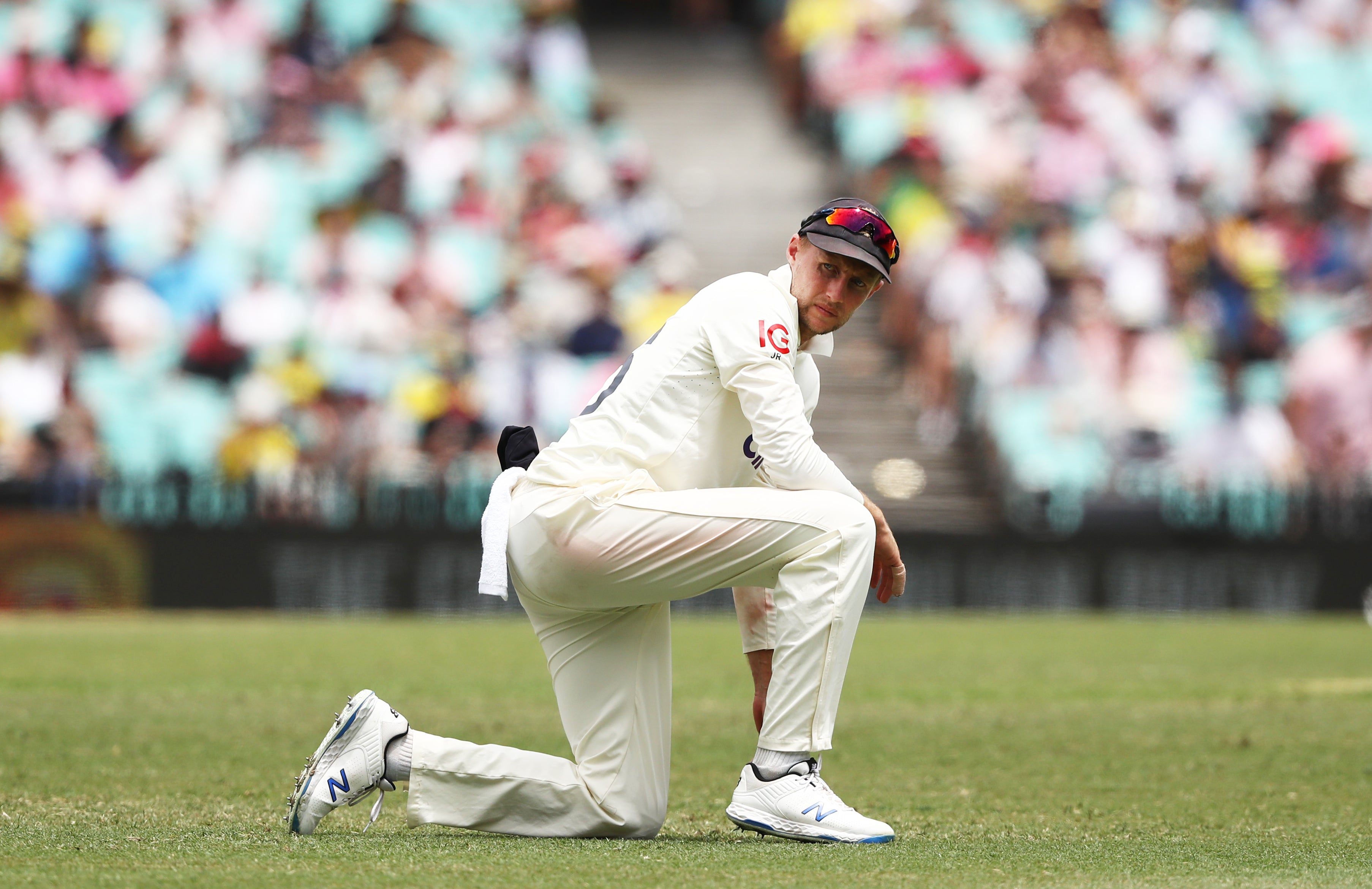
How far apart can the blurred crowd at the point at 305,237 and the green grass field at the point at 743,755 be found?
8.88 feet

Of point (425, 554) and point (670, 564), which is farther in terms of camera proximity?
point (425, 554)

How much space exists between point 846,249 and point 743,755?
3123mm

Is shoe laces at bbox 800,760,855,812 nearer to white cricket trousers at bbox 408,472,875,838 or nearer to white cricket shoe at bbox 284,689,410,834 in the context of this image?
white cricket trousers at bbox 408,472,875,838

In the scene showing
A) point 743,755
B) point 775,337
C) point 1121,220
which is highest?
point 1121,220

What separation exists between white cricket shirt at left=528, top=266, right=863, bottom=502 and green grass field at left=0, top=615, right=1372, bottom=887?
3.47ft

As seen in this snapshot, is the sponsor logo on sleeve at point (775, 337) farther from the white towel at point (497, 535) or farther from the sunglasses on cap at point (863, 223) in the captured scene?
the white towel at point (497, 535)

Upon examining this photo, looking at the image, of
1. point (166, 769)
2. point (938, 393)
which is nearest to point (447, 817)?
point (166, 769)

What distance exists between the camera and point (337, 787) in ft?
16.9

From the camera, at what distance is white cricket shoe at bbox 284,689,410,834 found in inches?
203

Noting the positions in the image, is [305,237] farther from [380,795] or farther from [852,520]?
[852,520]

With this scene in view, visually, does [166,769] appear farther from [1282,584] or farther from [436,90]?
[436,90]

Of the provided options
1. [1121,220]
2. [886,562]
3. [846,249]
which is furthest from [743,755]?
[1121,220]

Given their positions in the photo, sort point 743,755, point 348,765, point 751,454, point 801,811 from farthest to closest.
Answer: point 743,755 → point 751,454 → point 348,765 → point 801,811

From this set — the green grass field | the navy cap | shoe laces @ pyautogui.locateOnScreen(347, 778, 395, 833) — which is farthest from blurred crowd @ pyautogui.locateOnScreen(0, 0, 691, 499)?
the navy cap
